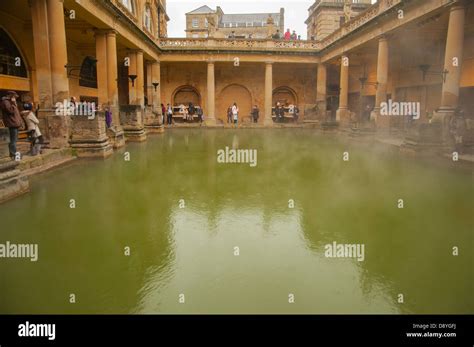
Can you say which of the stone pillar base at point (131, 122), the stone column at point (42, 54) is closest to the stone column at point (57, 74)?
the stone column at point (42, 54)

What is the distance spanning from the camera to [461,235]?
4.75 metres

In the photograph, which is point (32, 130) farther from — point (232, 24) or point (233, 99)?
point (232, 24)

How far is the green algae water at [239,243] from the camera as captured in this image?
3230mm

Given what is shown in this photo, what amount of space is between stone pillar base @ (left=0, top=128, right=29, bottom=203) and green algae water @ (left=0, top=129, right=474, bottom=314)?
231 mm

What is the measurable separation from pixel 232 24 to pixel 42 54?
54.1 m

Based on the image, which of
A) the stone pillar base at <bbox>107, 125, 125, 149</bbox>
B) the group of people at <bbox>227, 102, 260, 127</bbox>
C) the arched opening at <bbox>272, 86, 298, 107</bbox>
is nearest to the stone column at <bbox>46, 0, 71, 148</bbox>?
the stone pillar base at <bbox>107, 125, 125, 149</bbox>

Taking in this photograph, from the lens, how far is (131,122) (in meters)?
16.8

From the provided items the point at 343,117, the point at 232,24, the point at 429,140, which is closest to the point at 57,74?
the point at 429,140

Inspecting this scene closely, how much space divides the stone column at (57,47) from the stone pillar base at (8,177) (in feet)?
14.7

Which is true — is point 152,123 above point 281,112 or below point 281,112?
below

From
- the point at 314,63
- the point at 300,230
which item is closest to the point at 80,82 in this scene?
the point at 314,63

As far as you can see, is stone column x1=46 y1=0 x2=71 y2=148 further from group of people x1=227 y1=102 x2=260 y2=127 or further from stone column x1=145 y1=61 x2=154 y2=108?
group of people x1=227 y1=102 x2=260 y2=127

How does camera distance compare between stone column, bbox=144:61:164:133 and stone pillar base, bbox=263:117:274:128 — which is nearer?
stone column, bbox=144:61:164:133

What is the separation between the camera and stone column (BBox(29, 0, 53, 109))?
1045cm
